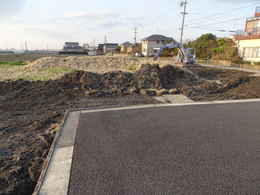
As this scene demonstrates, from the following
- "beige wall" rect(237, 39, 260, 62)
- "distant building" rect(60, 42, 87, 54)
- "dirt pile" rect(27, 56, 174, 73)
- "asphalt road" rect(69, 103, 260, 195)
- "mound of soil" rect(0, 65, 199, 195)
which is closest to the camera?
"asphalt road" rect(69, 103, 260, 195)

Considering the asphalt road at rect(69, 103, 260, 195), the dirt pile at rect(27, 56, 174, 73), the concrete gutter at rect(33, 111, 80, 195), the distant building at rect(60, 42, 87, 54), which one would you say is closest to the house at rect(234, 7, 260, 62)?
the dirt pile at rect(27, 56, 174, 73)

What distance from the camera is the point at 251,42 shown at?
84.5ft

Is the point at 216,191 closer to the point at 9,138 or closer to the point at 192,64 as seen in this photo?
the point at 9,138

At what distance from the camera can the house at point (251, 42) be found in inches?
986

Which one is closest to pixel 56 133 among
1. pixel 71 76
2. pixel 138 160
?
pixel 138 160

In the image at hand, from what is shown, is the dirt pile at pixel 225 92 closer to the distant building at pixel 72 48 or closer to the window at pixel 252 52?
the window at pixel 252 52

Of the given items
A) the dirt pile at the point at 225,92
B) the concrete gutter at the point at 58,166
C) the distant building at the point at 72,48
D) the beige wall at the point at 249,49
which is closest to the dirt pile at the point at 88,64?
the dirt pile at the point at 225,92

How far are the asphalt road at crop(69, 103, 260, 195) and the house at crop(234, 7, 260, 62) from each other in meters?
23.8

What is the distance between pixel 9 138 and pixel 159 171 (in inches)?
175

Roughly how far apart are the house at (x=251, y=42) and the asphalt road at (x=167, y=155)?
78.0 ft

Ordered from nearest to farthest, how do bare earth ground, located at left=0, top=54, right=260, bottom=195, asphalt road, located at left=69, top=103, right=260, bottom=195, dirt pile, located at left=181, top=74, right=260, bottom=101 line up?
1. asphalt road, located at left=69, top=103, right=260, bottom=195
2. bare earth ground, located at left=0, top=54, right=260, bottom=195
3. dirt pile, located at left=181, top=74, right=260, bottom=101

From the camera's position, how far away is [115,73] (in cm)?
1408

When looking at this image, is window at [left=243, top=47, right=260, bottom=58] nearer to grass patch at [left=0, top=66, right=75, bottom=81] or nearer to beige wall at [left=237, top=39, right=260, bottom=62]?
beige wall at [left=237, top=39, right=260, bottom=62]

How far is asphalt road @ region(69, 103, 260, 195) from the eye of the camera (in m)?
2.94
